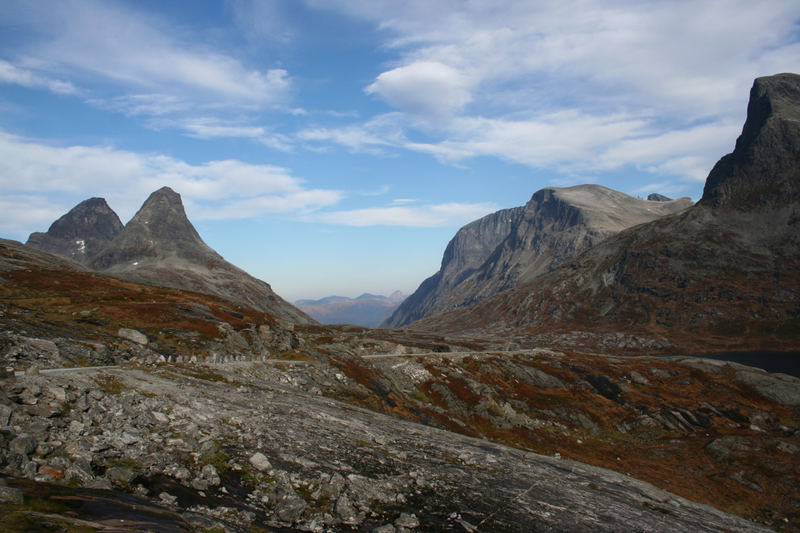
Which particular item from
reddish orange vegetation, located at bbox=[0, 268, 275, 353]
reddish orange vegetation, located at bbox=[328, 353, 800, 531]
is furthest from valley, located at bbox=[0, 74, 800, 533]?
reddish orange vegetation, located at bbox=[0, 268, 275, 353]

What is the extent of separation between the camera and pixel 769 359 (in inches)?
6531

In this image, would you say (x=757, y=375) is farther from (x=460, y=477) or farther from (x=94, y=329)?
(x=94, y=329)

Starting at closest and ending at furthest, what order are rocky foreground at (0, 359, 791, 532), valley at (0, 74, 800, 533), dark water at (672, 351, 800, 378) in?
1. rocky foreground at (0, 359, 791, 532)
2. valley at (0, 74, 800, 533)
3. dark water at (672, 351, 800, 378)

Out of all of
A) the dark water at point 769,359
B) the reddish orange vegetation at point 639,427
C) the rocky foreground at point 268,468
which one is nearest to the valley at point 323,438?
the rocky foreground at point 268,468

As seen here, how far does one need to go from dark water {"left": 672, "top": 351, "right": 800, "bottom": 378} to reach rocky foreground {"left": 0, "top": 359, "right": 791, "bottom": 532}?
152222 millimetres

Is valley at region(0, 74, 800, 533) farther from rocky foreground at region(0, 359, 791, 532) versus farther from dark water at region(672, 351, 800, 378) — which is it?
dark water at region(672, 351, 800, 378)

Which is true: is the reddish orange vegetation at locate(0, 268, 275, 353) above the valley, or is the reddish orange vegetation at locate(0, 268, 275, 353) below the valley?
above

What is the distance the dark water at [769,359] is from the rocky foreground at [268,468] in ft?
499

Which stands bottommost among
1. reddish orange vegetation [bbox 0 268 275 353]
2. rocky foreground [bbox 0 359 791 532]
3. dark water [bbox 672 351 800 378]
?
dark water [bbox 672 351 800 378]

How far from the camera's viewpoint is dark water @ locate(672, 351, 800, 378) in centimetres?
14766

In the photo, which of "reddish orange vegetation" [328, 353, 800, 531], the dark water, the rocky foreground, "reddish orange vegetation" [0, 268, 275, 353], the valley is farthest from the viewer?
the dark water

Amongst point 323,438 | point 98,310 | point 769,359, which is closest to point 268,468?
point 323,438

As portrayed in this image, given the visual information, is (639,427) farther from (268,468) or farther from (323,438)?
(268,468)

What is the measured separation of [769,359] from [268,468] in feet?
687
